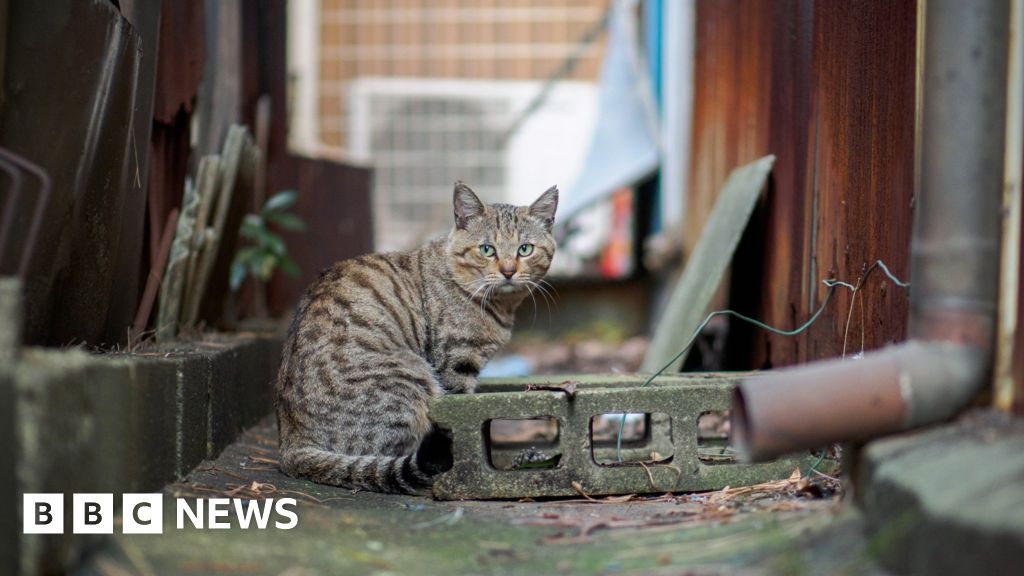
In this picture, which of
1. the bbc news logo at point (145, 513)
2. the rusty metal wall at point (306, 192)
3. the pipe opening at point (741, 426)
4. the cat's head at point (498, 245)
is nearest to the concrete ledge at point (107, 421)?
the bbc news logo at point (145, 513)

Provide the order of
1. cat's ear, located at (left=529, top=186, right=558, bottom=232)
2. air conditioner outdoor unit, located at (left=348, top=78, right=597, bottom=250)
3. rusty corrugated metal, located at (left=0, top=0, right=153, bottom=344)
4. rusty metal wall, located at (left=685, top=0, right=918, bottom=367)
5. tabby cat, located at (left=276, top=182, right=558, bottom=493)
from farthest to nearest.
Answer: air conditioner outdoor unit, located at (left=348, top=78, right=597, bottom=250)
cat's ear, located at (left=529, top=186, right=558, bottom=232)
tabby cat, located at (left=276, top=182, right=558, bottom=493)
rusty metal wall, located at (left=685, top=0, right=918, bottom=367)
rusty corrugated metal, located at (left=0, top=0, right=153, bottom=344)

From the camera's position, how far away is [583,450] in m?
3.26

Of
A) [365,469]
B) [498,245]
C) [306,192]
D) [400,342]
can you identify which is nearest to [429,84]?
[306,192]

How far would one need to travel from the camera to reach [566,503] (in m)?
3.16

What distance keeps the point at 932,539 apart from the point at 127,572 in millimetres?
1640

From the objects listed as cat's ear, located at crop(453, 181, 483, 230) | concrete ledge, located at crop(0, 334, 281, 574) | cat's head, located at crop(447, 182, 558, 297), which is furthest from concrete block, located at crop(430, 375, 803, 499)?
cat's ear, located at crop(453, 181, 483, 230)

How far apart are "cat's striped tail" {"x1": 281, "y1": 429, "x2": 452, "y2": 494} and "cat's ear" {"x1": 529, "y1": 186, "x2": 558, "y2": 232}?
142 centimetres

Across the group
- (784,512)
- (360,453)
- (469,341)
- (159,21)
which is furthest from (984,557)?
(159,21)

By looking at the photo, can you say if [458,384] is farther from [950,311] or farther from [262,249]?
[262,249]

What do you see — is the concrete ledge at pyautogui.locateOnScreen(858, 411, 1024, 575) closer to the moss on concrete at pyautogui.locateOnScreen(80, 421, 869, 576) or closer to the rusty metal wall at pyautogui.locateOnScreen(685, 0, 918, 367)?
the moss on concrete at pyautogui.locateOnScreen(80, 421, 869, 576)

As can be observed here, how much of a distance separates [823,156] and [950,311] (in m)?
1.64

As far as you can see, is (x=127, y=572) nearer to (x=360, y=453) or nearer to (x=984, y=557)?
(x=360, y=453)

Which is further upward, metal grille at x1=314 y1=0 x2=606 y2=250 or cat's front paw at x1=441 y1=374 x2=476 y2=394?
metal grille at x1=314 y1=0 x2=606 y2=250

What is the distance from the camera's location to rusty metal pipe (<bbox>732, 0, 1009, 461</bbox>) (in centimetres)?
217
